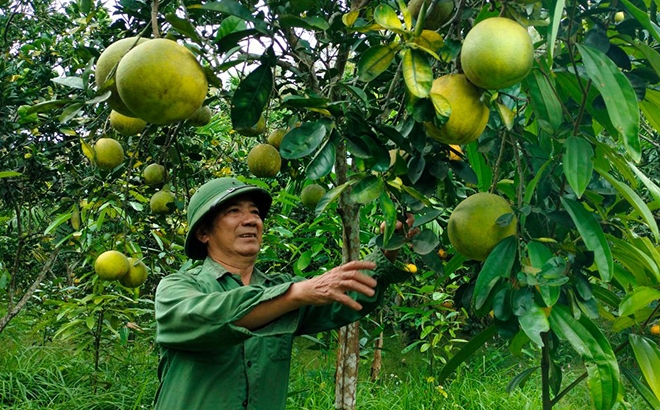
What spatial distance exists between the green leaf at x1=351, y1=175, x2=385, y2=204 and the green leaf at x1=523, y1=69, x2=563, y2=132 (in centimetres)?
36

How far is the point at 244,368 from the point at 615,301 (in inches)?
38.9

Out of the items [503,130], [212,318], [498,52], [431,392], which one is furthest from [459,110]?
[431,392]

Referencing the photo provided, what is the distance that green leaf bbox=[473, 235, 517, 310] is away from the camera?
1.23 metres

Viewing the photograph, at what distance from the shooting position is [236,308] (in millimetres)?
1458

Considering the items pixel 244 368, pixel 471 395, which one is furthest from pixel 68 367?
pixel 244 368

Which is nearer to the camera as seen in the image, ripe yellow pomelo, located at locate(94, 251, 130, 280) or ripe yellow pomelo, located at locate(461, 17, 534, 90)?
ripe yellow pomelo, located at locate(461, 17, 534, 90)

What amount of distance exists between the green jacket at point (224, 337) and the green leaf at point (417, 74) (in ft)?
1.95

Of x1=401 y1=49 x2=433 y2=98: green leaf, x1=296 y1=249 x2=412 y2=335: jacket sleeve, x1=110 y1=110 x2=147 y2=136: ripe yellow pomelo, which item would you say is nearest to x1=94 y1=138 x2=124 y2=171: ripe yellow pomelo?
x1=110 y1=110 x2=147 y2=136: ripe yellow pomelo

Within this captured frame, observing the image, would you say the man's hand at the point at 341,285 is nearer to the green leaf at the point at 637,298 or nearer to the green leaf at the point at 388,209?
the green leaf at the point at 388,209

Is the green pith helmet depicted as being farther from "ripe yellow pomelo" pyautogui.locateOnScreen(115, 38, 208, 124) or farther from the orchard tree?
"ripe yellow pomelo" pyautogui.locateOnScreen(115, 38, 208, 124)

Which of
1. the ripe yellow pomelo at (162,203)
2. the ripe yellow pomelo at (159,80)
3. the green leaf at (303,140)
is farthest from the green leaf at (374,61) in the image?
the ripe yellow pomelo at (162,203)

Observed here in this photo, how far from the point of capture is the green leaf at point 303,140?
1.13m

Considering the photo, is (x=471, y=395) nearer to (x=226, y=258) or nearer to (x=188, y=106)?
(x=226, y=258)

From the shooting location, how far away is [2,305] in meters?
5.97
